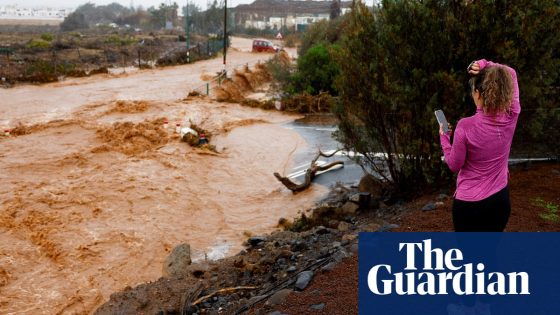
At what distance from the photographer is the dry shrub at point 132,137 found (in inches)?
663

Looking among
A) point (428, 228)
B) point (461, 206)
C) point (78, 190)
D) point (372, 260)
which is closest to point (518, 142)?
point (428, 228)

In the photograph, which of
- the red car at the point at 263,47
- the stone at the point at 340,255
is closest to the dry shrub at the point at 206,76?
the red car at the point at 263,47

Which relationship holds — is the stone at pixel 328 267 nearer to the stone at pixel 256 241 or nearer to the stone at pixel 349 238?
the stone at pixel 349 238

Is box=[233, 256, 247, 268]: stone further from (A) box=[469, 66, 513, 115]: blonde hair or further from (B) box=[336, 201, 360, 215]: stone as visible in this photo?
(A) box=[469, 66, 513, 115]: blonde hair

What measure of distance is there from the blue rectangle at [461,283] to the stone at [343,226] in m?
3.23

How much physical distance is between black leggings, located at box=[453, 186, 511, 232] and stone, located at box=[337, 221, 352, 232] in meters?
4.02

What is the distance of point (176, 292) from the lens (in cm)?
660

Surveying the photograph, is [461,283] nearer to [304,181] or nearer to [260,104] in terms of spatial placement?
[304,181]

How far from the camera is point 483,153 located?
3.59 metres

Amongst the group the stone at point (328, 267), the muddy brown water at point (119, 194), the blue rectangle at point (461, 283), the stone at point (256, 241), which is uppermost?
the blue rectangle at point (461, 283)

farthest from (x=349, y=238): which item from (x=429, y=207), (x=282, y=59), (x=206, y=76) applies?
(x=206, y=76)

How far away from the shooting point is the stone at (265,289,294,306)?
4.80 meters

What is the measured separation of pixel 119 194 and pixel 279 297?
8817 mm

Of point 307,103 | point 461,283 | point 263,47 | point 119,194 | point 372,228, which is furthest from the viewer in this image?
point 263,47
